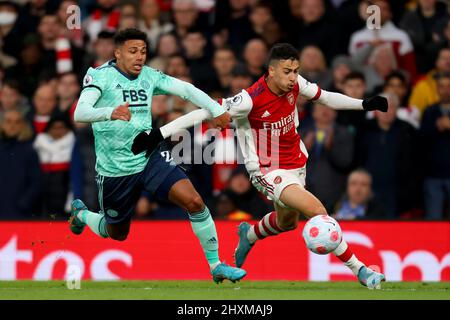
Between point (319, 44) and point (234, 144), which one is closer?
point (234, 144)

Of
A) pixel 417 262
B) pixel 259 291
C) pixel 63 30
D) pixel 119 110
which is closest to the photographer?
pixel 119 110

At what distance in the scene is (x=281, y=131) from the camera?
12156mm

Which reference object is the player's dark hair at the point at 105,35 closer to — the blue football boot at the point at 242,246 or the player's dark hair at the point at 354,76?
the player's dark hair at the point at 354,76

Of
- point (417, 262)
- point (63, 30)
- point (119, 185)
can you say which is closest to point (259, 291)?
point (119, 185)

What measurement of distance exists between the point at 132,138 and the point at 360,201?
4.07 metres

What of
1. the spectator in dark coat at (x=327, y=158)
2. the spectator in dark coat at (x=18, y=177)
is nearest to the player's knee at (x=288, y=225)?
the spectator in dark coat at (x=327, y=158)

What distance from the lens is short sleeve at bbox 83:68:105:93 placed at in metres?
11.4

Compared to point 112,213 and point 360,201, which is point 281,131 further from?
point 360,201

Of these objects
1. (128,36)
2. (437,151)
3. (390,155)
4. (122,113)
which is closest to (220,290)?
(122,113)

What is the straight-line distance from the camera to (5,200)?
1570cm

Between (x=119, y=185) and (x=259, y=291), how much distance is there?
1.66 meters

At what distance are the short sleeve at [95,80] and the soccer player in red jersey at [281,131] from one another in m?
0.75

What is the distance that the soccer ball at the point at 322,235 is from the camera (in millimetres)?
11070

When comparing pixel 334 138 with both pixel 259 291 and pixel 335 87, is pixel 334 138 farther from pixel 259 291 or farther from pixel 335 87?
pixel 259 291
